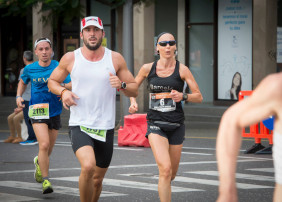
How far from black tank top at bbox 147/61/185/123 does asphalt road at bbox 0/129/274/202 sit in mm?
1147

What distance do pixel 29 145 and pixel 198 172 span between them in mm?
5252

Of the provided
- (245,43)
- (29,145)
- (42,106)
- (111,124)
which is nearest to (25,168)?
(42,106)

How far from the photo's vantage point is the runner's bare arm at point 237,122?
3.27 meters

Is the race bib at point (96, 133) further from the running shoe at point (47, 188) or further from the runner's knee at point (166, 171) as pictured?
the running shoe at point (47, 188)

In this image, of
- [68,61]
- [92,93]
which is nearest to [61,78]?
[68,61]

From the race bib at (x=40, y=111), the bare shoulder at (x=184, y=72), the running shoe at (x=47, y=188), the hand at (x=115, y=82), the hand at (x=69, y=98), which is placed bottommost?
the running shoe at (x=47, y=188)

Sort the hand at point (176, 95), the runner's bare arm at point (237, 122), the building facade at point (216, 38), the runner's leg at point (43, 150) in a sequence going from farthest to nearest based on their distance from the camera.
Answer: the building facade at point (216, 38) < the runner's leg at point (43, 150) < the hand at point (176, 95) < the runner's bare arm at point (237, 122)

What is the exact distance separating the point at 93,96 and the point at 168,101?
122cm

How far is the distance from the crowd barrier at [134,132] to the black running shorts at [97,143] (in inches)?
291

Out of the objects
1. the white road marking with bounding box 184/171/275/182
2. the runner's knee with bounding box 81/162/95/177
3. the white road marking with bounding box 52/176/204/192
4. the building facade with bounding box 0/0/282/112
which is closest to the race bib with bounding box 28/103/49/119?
the white road marking with bounding box 52/176/204/192

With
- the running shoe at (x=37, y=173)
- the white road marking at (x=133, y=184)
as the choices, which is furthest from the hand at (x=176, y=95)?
the running shoe at (x=37, y=173)

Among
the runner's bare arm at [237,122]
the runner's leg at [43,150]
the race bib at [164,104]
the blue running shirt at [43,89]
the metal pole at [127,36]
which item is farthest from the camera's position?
the metal pole at [127,36]

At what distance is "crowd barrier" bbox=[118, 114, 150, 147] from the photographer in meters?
14.5

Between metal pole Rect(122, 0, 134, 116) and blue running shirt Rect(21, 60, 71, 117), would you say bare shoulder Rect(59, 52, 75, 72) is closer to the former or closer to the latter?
blue running shirt Rect(21, 60, 71, 117)
